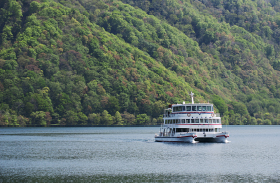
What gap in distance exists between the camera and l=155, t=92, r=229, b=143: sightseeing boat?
10788 cm

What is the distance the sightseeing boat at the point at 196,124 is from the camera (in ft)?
354

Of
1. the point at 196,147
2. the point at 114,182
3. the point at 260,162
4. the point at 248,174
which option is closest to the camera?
the point at 114,182

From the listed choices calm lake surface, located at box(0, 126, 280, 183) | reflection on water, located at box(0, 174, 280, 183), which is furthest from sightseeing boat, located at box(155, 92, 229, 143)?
reflection on water, located at box(0, 174, 280, 183)

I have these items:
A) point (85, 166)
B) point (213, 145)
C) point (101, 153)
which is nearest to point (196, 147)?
point (213, 145)

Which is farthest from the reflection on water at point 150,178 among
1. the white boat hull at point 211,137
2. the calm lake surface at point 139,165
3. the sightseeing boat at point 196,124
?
the white boat hull at point 211,137

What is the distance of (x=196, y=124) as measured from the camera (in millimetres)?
107750

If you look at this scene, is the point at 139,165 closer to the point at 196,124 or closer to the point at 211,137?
the point at 196,124

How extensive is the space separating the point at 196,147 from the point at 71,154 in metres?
29.0

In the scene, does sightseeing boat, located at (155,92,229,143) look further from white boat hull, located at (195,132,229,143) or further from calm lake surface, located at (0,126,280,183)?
calm lake surface, located at (0,126,280,183)

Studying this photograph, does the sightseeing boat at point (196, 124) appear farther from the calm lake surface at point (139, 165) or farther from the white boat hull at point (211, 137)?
the calm lake surface at point (139, 165)

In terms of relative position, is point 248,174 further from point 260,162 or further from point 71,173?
point 71,173

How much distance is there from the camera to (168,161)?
78.9 metres

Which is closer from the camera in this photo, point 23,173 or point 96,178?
point 96,178

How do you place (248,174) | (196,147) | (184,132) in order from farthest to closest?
(184,132)
(196,147)
(248,174)
